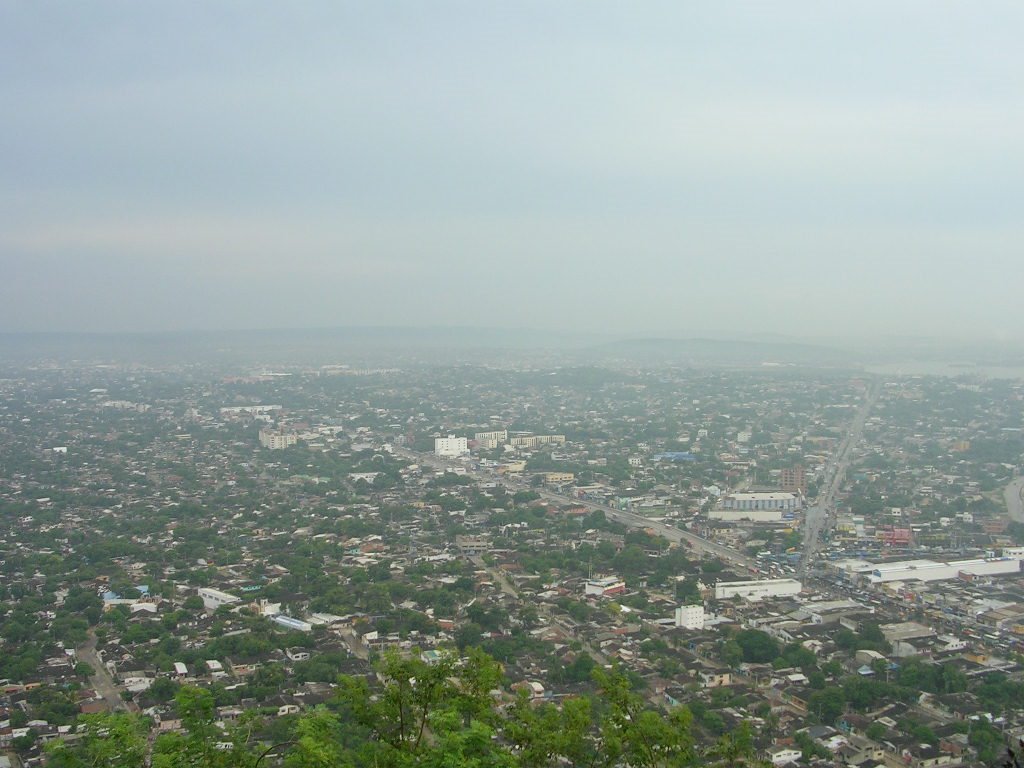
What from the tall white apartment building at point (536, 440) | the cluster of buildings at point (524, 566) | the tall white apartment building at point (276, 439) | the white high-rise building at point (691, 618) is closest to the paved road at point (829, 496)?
the cluster of buildings at point (524, 566)

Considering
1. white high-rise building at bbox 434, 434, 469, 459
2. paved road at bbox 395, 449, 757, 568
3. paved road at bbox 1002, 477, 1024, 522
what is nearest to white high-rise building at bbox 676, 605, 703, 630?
paved road at bbox 395, 449, 757, 568

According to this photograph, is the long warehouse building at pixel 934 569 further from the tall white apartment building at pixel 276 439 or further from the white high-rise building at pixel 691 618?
the tall white apartment building at pixel 276 439

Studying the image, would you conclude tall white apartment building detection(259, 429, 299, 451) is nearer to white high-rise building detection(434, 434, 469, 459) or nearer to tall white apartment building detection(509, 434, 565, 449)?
white high-rise building detection(434, 434, 469, 459)

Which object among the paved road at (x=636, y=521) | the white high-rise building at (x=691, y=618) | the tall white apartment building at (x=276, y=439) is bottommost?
the paved road at (x=636, y=521)

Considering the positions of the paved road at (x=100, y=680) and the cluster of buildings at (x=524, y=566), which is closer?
the paved road at (x=100, y=680)

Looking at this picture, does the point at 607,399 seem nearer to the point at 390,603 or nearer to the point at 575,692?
the point at 390,603

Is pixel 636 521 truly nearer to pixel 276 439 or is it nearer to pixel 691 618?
pixel 691 618

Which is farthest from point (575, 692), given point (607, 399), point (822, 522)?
point (607, 399)

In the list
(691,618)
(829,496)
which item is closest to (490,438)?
(829,496)
